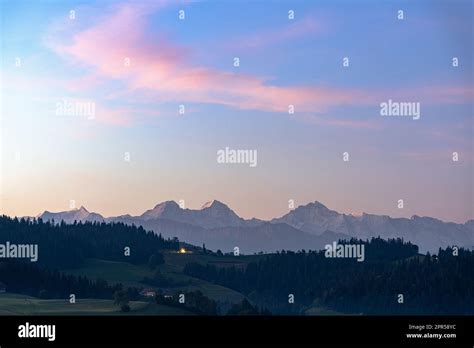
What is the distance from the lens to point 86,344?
70.1 meters

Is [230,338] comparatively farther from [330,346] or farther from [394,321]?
[394,321]

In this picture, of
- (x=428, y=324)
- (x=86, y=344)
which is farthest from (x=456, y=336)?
(x=86, y=344)

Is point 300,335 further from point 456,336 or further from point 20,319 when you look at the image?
point 20,319

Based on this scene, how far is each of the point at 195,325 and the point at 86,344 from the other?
11.4m

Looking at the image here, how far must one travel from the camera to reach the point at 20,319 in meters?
72.8

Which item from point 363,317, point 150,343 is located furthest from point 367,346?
point 150,343

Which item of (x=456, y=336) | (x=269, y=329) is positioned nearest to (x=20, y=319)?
(x=269, y=329)

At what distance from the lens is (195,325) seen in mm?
73125

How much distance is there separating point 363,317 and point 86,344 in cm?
2890

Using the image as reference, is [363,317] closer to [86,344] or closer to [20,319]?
[86,344]

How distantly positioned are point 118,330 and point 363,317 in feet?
84.4

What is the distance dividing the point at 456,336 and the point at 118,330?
1376 inches

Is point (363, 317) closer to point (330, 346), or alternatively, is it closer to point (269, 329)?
point (330, 346)

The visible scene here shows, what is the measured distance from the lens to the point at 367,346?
231ft
